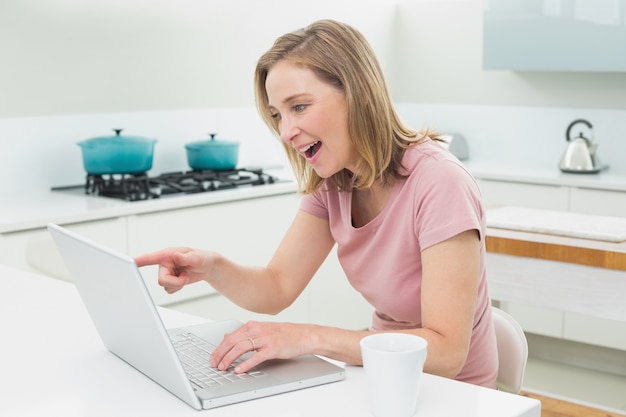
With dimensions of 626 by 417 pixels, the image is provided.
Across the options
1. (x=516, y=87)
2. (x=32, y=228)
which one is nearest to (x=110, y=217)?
(x=32, y=228)

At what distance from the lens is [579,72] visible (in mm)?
4438

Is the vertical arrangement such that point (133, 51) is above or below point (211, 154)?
above

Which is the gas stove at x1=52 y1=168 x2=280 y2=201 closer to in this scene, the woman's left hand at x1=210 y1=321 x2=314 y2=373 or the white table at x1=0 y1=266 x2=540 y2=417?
the white table at x1=0 y1=266 x2=540 y2=417

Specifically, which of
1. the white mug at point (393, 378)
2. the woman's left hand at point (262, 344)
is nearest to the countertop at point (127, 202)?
the woman's left hand at point (262, 344)

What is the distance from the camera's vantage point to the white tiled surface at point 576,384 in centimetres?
341

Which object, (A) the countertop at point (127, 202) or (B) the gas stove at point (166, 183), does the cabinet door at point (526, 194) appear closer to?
(A) the countertop at point (127, 202)

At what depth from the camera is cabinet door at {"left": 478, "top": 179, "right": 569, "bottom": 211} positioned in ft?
13.3

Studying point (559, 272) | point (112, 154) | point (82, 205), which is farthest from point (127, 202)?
point (559, 272)

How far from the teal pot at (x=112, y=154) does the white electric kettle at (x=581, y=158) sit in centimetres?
195

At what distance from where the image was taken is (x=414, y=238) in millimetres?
1724

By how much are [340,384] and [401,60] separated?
4.02 meters

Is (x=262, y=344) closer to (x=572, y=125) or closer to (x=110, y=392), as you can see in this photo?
(x=110, y=392)

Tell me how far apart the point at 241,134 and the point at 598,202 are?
171 centimetres

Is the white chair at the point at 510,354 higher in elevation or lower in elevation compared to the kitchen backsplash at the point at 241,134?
lower
